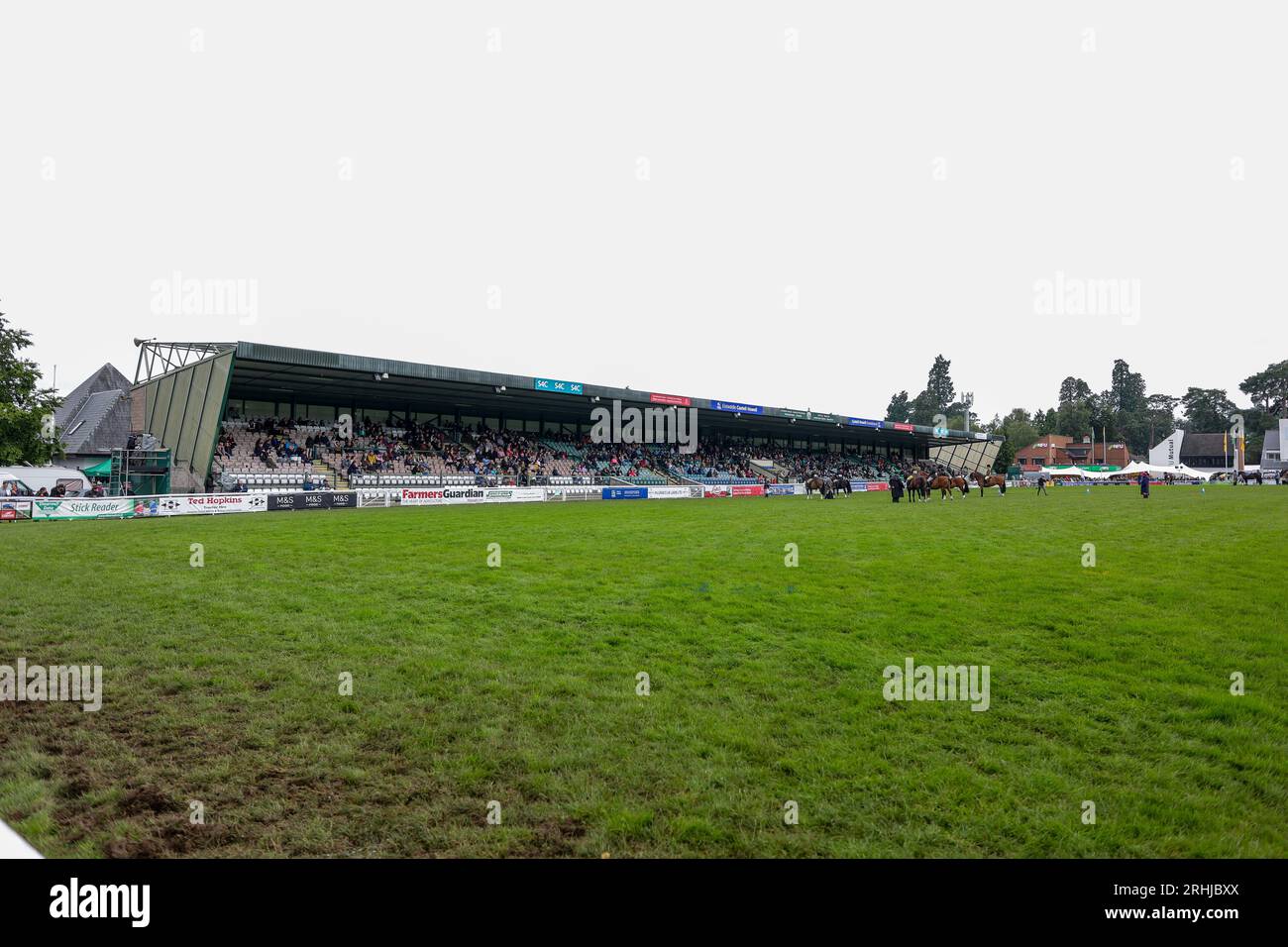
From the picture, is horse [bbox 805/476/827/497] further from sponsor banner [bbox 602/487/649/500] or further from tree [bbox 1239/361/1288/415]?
tree [bbox 1239/361/1288/415]

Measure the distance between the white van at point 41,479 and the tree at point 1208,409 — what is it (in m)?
166

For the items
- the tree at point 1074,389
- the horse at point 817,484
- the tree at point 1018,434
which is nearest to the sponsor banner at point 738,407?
the horse at point 817,484

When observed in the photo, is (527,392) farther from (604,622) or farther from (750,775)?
(750,775)

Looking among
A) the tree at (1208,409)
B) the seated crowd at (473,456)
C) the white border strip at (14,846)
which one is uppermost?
the tree at (1208,409)

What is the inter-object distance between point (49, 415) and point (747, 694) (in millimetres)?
47130

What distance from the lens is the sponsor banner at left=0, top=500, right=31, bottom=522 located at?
80.5 feet

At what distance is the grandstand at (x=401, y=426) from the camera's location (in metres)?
33.0

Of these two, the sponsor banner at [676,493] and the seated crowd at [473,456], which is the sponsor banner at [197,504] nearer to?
the seated crowd at [473,456]

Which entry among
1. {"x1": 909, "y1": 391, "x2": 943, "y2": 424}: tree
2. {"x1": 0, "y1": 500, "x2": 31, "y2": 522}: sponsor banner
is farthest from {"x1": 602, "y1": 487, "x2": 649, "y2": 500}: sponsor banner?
{"x1": 909, "y1": 391, "x2": 943, "y2": 424}: tree

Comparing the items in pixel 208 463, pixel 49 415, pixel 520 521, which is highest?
pixel 49 415
